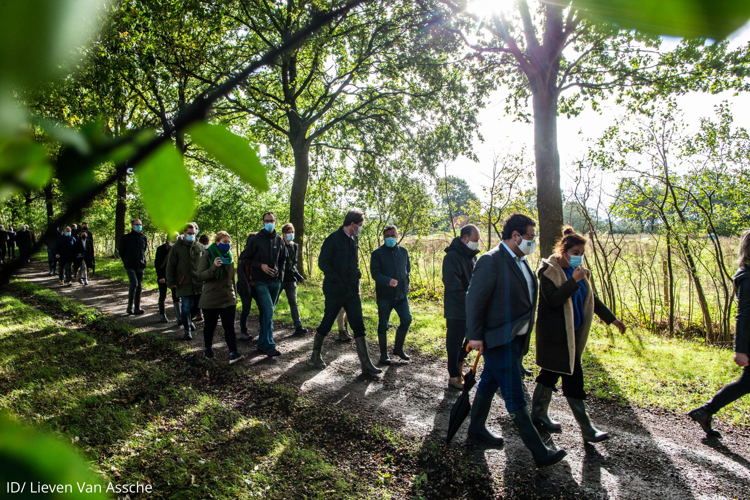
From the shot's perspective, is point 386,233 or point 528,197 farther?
point 528,197

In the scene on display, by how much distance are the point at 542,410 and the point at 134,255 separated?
8310 mm

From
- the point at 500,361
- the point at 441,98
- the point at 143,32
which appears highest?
the point at 441,98

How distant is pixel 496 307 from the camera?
363 cm

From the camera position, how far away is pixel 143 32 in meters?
7.86

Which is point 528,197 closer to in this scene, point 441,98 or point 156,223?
point 441,98

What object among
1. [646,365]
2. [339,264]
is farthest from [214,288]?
[646,365]

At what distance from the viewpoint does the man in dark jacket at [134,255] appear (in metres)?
8.91

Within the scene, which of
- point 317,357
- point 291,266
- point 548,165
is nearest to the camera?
point 317,357

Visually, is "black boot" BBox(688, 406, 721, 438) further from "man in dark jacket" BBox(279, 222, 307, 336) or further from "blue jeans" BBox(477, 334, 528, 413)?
"man in dark jacket" BBox(279, 222, 307, 336)

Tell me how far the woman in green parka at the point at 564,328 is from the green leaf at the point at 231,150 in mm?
3770

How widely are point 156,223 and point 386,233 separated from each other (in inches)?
246

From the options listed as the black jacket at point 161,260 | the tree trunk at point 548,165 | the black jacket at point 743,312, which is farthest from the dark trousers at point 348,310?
the tree trunk at point 548,165

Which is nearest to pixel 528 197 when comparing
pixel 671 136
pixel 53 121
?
pixel 671 136

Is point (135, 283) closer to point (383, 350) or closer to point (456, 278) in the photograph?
point (383, 350)
